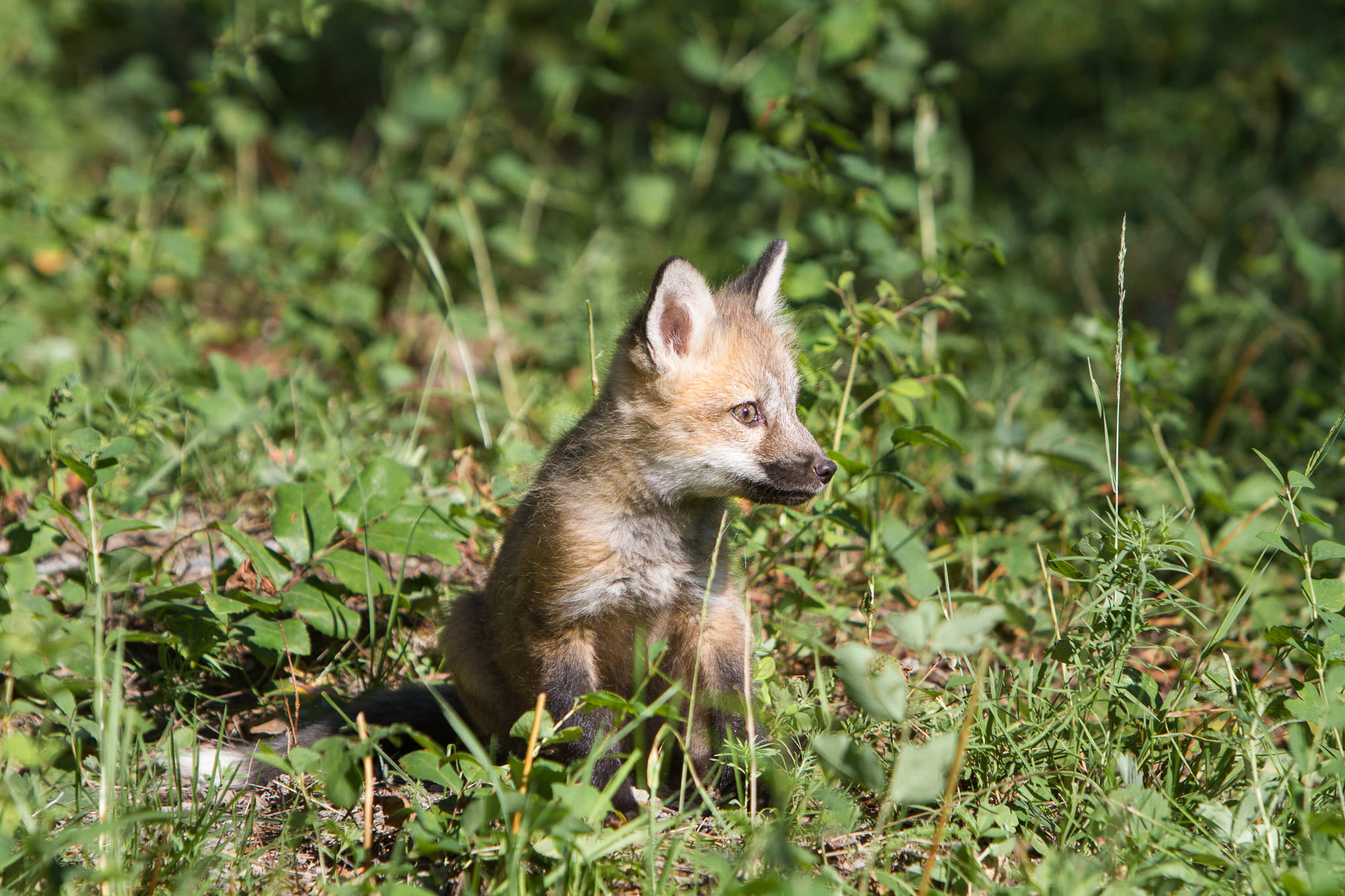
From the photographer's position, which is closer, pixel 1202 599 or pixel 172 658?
pixel 172 658

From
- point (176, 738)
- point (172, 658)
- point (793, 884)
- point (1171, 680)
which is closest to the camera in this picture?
point (793, 884)

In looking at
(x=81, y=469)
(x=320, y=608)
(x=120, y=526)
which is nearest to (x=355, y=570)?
(x=320, y=608)

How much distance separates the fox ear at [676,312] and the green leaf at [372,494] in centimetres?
105

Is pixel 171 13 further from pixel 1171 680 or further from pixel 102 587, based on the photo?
pixel 1171 680

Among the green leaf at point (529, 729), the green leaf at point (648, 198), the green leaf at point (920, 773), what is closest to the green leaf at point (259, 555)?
the green leaf at point (529, 729)

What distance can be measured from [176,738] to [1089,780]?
8.38ft

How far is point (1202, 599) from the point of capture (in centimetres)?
416

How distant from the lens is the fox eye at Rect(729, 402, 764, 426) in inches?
132

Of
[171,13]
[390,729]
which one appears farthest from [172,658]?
[171,13]

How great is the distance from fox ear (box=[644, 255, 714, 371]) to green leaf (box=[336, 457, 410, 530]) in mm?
1053

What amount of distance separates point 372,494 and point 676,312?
1.24 metres

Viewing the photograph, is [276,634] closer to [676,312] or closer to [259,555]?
[259,555]

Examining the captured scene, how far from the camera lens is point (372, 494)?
3.57 m

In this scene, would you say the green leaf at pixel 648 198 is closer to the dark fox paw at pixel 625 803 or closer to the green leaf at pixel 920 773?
the dark fox paw at pixel 625 803
